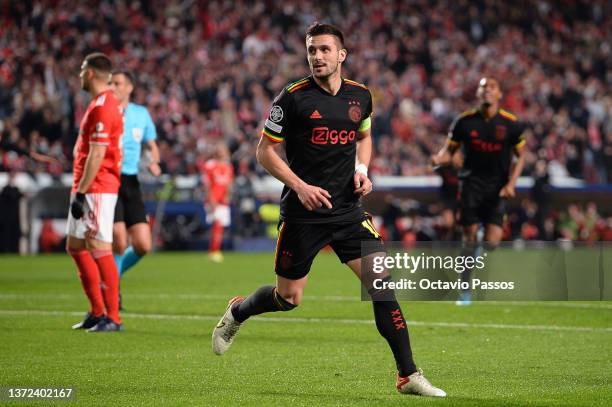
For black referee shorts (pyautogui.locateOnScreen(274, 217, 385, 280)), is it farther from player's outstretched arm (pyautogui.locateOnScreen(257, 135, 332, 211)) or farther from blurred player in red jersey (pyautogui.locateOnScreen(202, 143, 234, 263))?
blurred player in red jersey (pyautogui.locateOnScreen(202, 143, 234, 263))

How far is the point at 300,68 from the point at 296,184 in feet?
81.8

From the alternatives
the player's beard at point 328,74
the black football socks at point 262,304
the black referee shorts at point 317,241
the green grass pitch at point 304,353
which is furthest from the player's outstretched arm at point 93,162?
the player's beard at point 328,74

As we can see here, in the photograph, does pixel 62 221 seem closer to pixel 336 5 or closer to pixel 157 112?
pixel 157 112

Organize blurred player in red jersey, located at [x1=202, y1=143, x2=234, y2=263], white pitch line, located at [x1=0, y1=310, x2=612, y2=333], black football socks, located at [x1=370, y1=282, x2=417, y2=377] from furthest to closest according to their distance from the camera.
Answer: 1. blurred player in red jersey, located at [x1=202, y1=143, x2=234, y2=263]
2. white pitch line, located at [x1=0, y1=310, x2=612, y2=333]
3. black football socks, located at [x1=370, y1=282, x2=417, y2=377]

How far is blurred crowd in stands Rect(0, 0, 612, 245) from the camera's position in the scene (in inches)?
1093

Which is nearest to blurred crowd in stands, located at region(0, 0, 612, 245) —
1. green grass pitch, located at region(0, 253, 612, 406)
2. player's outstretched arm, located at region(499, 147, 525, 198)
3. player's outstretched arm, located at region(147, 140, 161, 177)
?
player's outstretched arm, located at region(147, 140, 161, 177)

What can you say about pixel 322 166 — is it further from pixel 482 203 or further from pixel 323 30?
pixel 482 203

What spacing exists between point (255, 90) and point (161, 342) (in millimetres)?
20557

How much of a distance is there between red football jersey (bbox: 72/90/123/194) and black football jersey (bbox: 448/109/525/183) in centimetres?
461

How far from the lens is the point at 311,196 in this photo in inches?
273

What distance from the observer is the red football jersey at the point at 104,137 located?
Result: 397 inches

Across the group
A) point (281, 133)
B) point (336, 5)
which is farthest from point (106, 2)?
point (281, 133)

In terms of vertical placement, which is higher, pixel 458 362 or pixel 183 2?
pixel 183 2

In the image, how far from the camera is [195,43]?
31750 mm
